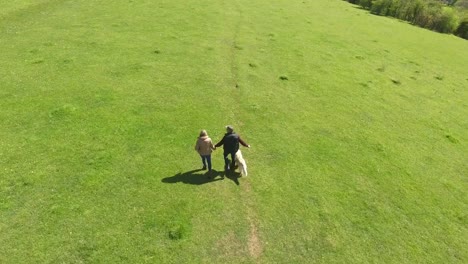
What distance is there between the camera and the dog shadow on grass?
1886 cm

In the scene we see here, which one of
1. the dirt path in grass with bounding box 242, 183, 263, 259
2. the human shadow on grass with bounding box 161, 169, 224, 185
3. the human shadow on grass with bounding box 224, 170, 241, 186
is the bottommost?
the dirt path in grass with bounding box 242, 183, 263, 259

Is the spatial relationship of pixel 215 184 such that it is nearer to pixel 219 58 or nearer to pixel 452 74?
pixel 219 58

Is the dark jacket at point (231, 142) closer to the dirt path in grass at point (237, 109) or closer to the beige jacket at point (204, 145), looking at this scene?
the beige jacket at point (204, 145)

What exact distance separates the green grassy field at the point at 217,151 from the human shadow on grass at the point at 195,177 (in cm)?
12

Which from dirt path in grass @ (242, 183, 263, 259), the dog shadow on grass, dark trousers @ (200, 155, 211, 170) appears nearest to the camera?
dirt path in grass @ (242, 183, 263, 259)

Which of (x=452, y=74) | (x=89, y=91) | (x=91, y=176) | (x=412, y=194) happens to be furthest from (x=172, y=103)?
(x=452, y=74)

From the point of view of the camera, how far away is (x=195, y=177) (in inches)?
756

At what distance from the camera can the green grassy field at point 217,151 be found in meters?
16.0

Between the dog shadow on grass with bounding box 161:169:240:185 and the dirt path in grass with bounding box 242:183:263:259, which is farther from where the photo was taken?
the dog shadow on grass with bounding box 161:169:240:185

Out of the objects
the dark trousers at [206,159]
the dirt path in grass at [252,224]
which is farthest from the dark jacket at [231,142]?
the dirt path in grass at [252,224]

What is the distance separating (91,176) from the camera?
1861cm

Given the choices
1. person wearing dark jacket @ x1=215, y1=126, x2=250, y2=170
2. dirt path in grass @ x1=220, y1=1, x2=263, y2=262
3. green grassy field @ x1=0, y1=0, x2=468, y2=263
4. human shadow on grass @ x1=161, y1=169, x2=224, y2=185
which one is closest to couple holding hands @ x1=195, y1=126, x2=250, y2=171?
person wearing dark jacket @ x1=215, y1=126, x2=250, y2=170

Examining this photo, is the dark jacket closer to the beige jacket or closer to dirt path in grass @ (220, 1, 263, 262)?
the beige jacket

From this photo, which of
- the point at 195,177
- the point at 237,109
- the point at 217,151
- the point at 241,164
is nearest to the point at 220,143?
the point at 241,164
